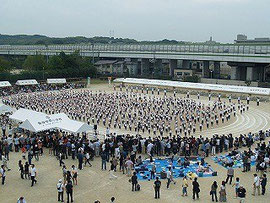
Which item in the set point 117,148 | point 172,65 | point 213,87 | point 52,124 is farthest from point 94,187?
point 172,65

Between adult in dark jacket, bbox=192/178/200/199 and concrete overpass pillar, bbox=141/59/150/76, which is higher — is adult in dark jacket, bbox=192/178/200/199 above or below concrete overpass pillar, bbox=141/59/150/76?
below

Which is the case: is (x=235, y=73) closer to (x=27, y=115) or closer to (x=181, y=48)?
(x=181, y=48)

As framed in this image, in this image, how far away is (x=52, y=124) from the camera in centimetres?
2095

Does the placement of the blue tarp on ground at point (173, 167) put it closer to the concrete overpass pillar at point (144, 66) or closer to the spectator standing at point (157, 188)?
the spectator standing at point (157, 188)

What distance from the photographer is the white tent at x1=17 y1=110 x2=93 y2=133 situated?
66.6 feet

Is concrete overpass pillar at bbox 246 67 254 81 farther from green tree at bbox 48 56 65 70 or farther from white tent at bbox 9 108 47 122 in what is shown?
white tent at bbox 9 108 47 122

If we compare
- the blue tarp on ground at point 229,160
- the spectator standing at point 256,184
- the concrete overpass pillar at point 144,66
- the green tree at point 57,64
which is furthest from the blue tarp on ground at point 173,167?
the concrete overpass pillar at point 144,66

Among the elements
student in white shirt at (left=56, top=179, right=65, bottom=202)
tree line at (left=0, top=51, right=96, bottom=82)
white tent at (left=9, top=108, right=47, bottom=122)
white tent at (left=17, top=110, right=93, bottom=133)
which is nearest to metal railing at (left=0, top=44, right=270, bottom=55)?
tree line at (left=0, top=51, right=96, bottom=82)

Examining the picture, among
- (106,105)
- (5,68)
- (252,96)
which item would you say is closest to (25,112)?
(106,105)

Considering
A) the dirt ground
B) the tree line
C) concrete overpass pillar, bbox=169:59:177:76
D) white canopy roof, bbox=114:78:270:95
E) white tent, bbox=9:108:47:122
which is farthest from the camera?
concrete overpass pillar, bbox=169:59:177:76

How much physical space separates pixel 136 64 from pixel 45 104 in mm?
41545

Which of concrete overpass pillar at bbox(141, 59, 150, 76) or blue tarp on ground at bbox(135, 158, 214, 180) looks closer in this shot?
blue tarp on ground at bbox(135, 158, 214, 180)

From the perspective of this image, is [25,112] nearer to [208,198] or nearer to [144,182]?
[144,182]

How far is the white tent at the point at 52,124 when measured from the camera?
66.6 feet
